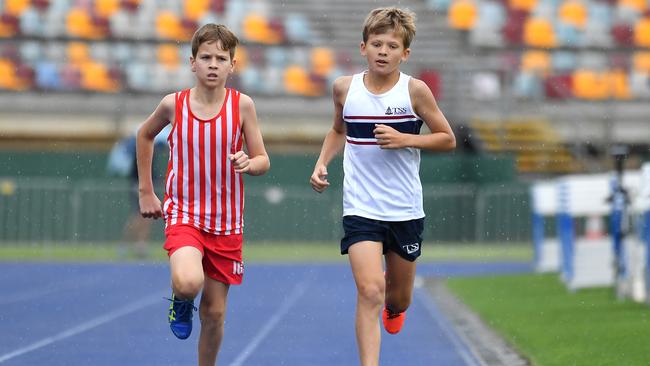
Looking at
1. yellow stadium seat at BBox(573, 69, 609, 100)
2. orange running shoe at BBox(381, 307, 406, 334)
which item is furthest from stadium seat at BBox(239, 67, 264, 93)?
orange running shoe at BBox(381, 307, 406, 334)

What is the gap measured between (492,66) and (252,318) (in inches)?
794

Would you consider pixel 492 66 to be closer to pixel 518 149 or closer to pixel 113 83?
pixel 518 149

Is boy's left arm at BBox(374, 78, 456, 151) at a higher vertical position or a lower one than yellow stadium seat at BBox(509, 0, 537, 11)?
higher

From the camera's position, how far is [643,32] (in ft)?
113

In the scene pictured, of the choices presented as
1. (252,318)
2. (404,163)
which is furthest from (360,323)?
(252,318)

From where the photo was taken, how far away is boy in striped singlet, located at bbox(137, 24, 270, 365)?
23.2 ft

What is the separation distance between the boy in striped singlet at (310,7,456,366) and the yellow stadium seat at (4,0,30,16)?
25.5 meters

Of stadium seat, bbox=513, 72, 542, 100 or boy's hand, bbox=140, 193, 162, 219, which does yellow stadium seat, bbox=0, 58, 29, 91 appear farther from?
boy's hand, bbox=140, 193, 162, 219

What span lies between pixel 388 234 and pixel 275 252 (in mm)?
19254

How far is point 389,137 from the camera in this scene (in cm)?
706

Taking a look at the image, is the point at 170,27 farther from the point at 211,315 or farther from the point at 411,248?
the point at 211,315

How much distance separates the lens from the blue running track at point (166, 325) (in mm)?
9508

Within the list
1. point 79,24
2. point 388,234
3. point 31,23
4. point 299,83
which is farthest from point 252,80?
point 388,234

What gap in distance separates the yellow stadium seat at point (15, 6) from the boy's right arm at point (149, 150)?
25.3 metres
